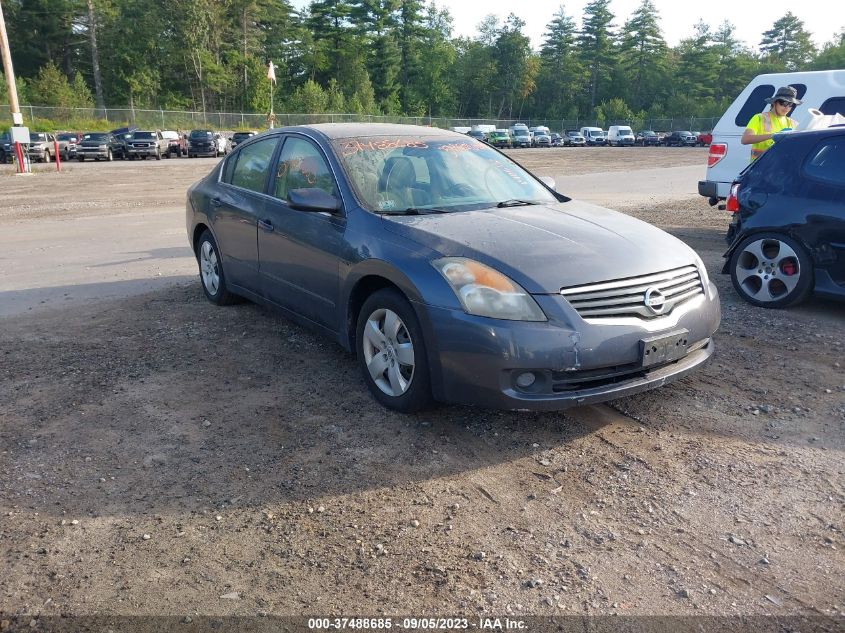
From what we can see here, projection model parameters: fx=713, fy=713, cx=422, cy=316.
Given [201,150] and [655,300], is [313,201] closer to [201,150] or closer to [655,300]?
[655,300]

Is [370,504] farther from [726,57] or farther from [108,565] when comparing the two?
[726,57]

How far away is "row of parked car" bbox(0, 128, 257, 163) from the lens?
1283 inches

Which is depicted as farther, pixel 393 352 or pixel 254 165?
pixel 254 165

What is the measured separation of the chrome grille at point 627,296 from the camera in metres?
3.70

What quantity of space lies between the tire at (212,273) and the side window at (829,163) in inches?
206

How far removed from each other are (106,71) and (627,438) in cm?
7739

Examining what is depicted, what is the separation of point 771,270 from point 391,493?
466cm

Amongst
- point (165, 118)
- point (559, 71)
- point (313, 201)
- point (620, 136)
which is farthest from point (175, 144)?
point (559, 71)

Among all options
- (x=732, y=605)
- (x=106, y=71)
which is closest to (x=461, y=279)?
(x=732, y=605)

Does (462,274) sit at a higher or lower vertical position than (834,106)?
lower

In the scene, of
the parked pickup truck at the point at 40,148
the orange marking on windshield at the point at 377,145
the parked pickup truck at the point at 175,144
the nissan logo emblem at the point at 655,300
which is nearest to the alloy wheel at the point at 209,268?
the orange marking on windshield at the point at 377,145

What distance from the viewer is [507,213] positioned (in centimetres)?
463

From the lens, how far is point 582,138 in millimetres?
65625

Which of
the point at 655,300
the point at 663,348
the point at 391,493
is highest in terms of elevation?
the point at 655,300
